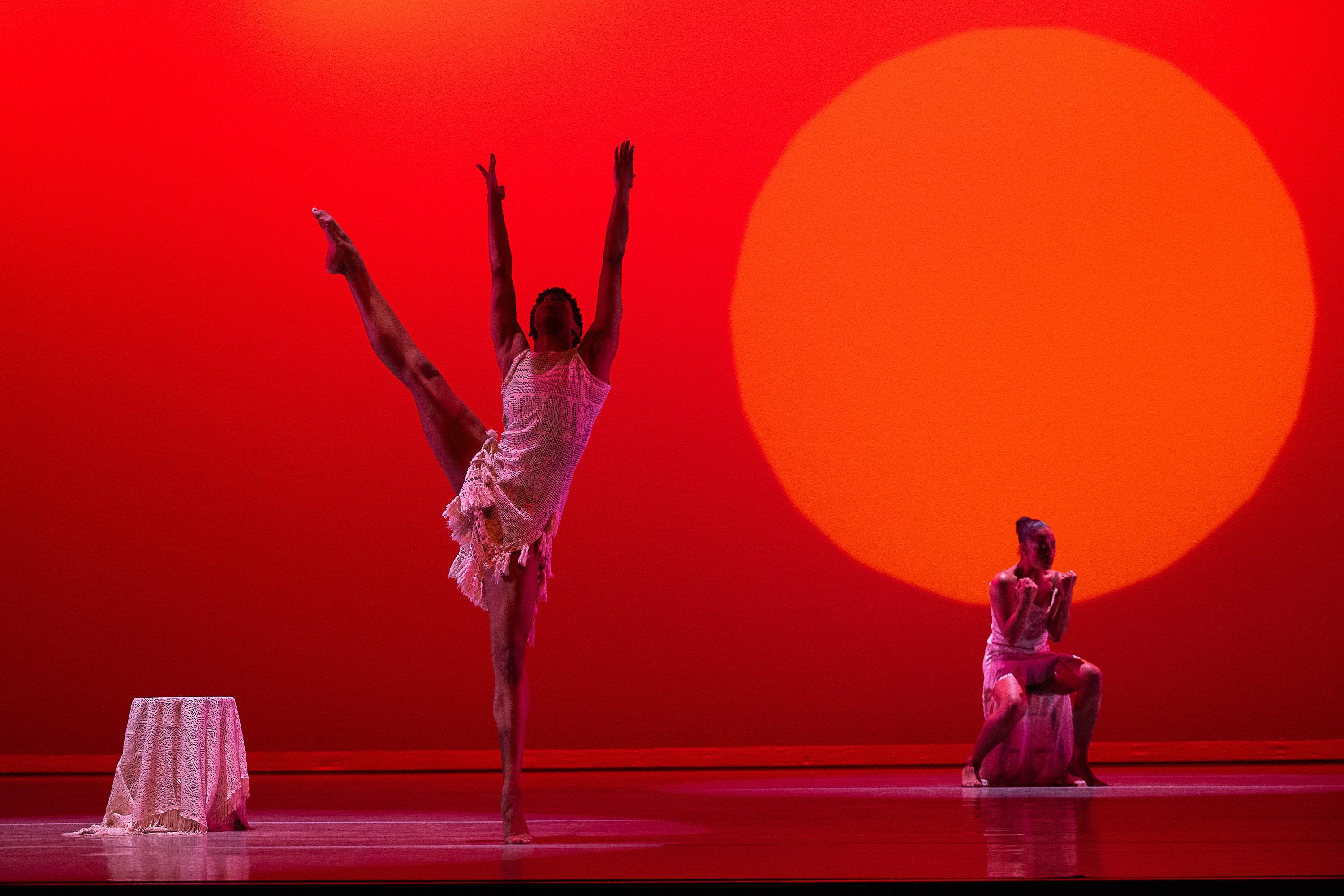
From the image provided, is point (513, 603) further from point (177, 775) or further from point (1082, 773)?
point (1082, 773)

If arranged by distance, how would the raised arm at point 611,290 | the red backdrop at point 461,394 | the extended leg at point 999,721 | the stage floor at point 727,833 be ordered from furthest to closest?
the red backdrop at point 461,394, the extended leg at point 999,721, the raised arm at point 611,290, the stage floor at point 727,833

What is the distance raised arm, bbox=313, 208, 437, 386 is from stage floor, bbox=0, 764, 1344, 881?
1047 millimetres

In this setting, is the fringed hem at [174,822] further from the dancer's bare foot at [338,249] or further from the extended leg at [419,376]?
the dancer's bare foot at [338,249]

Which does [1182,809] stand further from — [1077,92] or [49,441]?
[49,441]

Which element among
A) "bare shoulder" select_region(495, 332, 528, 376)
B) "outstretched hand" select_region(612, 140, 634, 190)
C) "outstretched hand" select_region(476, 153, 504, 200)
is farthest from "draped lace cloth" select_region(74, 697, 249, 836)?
"outstretched hand" select_region(612, 140, 634, 190)

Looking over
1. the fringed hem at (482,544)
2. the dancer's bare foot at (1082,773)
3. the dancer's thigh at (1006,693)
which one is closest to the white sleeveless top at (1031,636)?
the dancer's thigh at (1006,693)

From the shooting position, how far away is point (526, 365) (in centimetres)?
313

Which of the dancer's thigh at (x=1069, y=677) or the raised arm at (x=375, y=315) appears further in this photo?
the dancer's thigh at (x=1069, y=677)

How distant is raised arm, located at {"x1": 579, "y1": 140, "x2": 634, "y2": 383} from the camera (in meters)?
3.12

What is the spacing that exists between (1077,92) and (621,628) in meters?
2.97

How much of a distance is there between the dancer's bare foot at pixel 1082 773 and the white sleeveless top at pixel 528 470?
2368 mm

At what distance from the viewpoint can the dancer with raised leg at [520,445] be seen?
3.03m

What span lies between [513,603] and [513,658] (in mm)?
112

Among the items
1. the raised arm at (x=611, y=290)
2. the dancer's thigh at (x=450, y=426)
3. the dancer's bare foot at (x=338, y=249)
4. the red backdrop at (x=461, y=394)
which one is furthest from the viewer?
→ the red backdrop at (x=461, y=394)
